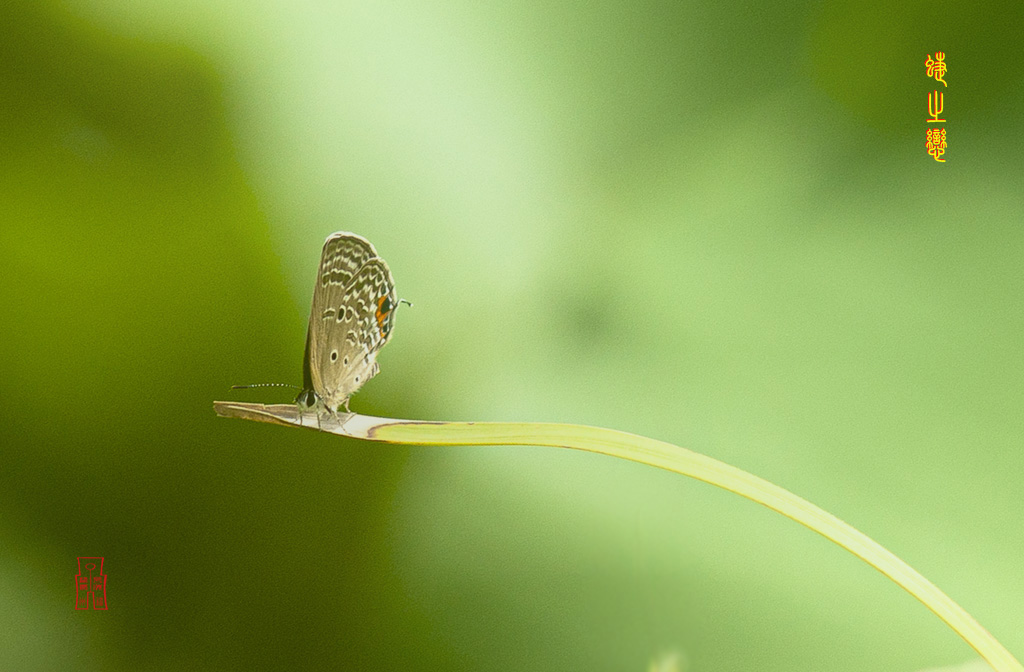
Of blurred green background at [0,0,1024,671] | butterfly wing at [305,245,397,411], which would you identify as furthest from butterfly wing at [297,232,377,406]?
blurred green background at [0,0,1024,671]

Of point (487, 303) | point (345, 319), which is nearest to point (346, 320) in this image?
point (345, 319)

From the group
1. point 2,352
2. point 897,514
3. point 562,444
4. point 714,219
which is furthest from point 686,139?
point 2,352

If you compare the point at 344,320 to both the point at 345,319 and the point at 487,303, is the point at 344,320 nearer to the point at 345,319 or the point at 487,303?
the point at 345,319

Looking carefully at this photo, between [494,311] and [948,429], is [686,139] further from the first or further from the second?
[948,429]

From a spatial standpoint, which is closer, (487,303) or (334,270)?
(334,270)

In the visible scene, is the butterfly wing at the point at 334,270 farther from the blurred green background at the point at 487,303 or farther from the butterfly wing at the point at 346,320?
the blurred green background at the point at 487,303

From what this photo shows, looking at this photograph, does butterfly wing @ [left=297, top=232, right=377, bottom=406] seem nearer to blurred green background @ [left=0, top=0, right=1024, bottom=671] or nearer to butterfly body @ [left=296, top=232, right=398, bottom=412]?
butterfly body @ [left=296, top=232, right=398, bottom=412]

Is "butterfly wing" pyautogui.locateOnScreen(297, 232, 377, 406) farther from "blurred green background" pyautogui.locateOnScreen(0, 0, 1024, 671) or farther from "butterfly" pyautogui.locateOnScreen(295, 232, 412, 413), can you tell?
"blurred green background" pyautogui.locateOnScreen(0, 0, 1024, 671)
